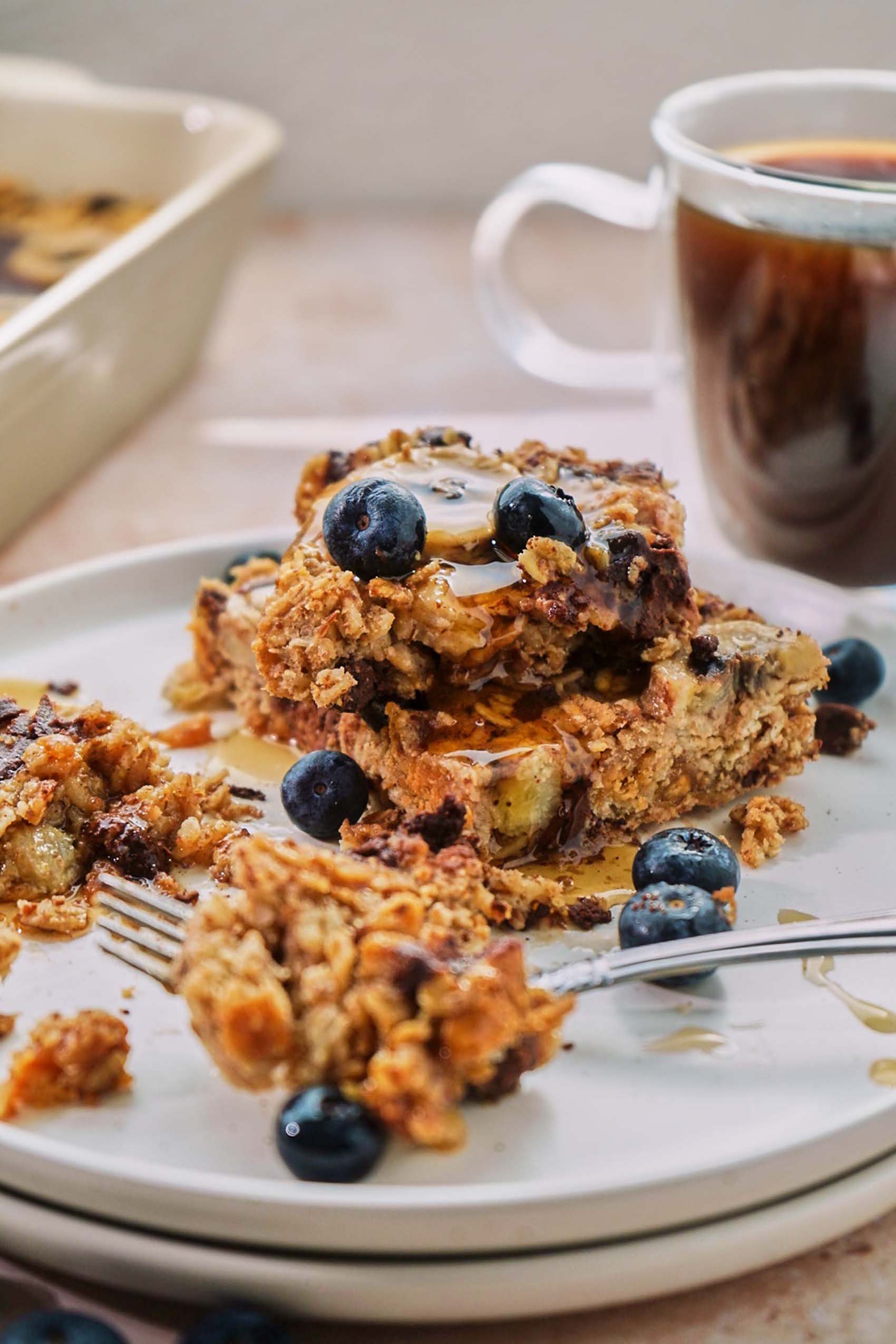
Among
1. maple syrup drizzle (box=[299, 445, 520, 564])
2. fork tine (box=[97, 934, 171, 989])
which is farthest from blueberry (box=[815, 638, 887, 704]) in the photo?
fork tine (box=[97, 934, 171, 989])

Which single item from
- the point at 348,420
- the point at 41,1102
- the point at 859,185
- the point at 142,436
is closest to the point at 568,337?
the point at 348,420

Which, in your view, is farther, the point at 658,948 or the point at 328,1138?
the point at 658,948

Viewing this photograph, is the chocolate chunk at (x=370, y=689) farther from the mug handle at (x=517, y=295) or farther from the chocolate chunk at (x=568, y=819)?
the mug handle at (x=517, y=295)

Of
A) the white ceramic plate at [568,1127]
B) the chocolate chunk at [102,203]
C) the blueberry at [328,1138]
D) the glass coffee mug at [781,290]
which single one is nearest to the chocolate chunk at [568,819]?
the white ceramic plate at [568,1127]

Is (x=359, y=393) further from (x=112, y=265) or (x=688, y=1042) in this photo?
(x=688, y=1042)

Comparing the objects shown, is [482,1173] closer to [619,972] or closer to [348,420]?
[619,972]

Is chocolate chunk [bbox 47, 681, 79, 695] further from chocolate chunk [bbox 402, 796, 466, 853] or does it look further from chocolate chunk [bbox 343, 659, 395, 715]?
chocolate chunk [bbox 402, 796, 466, 853]

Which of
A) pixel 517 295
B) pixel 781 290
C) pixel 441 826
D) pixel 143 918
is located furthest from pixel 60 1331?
pixel 517 295
